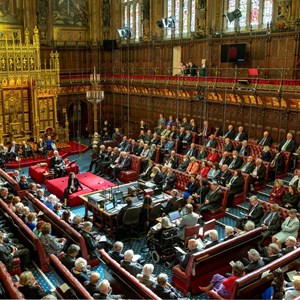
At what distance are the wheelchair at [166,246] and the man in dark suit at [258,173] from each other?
430 centimetres

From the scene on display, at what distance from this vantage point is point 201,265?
6.97 meters

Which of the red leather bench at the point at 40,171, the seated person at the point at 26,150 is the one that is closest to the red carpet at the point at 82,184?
the red leather bench at the point at 40,171

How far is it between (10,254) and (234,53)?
40.6 feet

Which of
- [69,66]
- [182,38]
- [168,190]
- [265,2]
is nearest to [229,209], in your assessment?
[168,190]

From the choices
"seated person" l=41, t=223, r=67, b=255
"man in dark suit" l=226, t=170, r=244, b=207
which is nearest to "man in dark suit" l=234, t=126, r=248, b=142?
"man in dark suit" l=226, t=170, r=244, b=207

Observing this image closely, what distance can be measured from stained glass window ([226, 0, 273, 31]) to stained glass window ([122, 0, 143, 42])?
20.9ft

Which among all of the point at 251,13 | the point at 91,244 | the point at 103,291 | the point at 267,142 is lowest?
the point at 91,244

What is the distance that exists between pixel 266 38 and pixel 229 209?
25.0ft

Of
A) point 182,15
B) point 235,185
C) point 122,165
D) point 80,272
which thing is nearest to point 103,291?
point 80,272

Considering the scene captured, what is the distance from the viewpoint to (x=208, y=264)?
7086 millimetres

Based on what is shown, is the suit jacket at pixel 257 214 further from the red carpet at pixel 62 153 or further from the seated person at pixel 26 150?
the seated person at pixel 26 150

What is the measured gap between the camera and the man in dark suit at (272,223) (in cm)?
830

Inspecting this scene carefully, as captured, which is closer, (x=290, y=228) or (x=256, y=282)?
(x=256, y=282)

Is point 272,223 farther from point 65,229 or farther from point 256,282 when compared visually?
point 65,229
